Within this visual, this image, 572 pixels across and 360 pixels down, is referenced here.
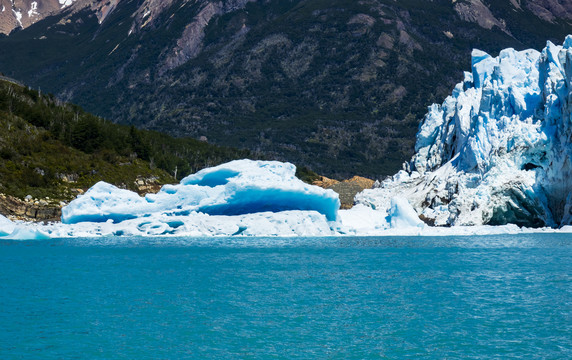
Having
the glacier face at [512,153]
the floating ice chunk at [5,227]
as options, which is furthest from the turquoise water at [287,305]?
the floating ice chunk at [5,227]

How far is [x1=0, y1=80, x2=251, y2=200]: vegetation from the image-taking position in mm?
76812

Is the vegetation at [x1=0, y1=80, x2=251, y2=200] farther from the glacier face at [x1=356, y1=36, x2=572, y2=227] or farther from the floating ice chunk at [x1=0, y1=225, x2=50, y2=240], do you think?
the glacier face at [x1=356, y1=36, x2=572, y2=227]

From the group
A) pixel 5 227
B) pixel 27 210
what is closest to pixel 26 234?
pixel 5 227

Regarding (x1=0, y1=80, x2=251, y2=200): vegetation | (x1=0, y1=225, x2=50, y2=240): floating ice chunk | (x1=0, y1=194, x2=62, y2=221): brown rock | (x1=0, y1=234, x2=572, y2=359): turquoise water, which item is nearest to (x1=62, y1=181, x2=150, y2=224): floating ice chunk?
(x1=0, y1=225, x2=50, y2=240): floating ice chunk

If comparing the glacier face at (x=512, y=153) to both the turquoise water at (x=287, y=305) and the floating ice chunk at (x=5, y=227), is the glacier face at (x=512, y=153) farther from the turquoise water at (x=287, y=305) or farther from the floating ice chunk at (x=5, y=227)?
the floating ice chunk at (x=5, y=227)

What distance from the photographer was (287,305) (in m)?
23.0

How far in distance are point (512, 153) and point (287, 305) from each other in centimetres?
3954

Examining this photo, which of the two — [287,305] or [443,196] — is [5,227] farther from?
[443,196]

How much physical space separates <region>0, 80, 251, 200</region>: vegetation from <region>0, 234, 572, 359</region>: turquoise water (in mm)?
40158

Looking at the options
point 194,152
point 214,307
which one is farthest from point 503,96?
point 194,152

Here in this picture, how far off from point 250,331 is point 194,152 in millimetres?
114494

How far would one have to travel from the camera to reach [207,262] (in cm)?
3584

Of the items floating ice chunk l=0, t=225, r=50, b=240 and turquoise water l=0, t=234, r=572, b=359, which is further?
floating ice chunk l=0, t=225, r=50, b=240

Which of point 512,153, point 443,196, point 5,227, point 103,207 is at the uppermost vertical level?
point 512,153
